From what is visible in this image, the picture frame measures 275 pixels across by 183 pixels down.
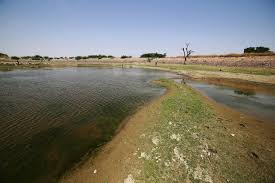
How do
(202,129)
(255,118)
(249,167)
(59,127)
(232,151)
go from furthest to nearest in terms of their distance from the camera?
(255,118)
(59,127)
(202,129)
(232,151)
(249,167)

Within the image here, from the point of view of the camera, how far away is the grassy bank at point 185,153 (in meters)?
6.31

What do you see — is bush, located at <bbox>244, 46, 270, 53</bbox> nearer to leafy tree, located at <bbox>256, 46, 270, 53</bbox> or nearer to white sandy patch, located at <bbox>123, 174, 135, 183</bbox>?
leafy tree, located at <bbox>256, 46, 270, 53</bbox>

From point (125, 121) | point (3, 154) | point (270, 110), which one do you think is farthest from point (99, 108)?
point (270, 110)

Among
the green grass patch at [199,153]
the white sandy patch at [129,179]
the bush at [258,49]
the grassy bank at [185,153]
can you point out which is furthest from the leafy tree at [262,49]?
the white sandy patch at [129,179]

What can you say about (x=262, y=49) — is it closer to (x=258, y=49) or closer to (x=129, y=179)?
(x=258, y=49)

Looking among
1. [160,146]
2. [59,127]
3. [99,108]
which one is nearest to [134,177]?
[160,146]

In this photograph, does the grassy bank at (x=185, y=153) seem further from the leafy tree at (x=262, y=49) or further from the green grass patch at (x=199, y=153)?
the leafy tree at (x=262, y=49)

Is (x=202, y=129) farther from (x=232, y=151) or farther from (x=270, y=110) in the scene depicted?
(x=270, y=110)

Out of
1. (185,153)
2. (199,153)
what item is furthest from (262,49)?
(185,153)

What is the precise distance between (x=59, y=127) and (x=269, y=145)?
12.3 m

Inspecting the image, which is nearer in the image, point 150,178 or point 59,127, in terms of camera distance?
point 150,178

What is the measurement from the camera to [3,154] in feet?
→ 26.3

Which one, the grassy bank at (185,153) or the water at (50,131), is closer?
the grassy bank at (185,153)

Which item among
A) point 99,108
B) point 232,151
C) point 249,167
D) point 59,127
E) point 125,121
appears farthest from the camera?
point 99,108
